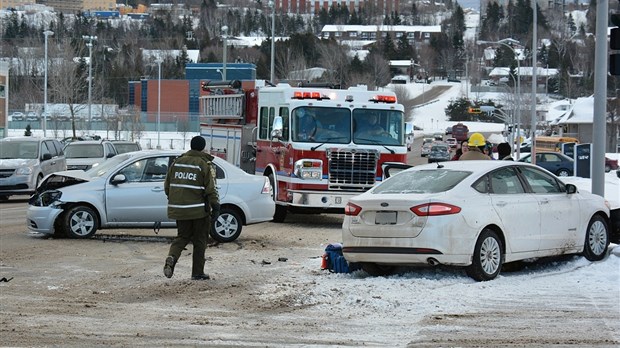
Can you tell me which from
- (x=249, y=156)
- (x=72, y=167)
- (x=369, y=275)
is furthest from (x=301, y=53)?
(x=369, y=275)

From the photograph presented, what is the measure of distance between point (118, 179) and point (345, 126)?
224 inches

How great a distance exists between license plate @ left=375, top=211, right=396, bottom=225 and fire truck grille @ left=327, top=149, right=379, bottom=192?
8888mm

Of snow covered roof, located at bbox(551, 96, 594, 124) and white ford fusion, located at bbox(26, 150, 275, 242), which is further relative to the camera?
snow covered roof, located at bbox(551, 96, 594, 124)

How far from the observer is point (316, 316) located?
35.1 ft

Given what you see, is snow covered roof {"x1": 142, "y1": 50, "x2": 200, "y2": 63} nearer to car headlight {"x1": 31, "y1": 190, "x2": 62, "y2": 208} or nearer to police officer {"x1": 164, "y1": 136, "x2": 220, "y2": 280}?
car headlight {"x1": 31, "y1": 190, "x2": 62, "y2": 208}

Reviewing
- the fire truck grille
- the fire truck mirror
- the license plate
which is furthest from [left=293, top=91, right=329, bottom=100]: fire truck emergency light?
the license plate

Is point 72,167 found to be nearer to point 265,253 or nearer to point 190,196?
point 265,253

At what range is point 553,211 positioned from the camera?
539 inches

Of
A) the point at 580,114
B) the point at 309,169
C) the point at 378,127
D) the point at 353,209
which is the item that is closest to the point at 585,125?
the point at 580,114

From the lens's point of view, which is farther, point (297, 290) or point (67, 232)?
point (67, 232)

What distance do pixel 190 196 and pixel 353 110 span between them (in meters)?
9.63

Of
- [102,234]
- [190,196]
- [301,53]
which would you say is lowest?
[102,234]

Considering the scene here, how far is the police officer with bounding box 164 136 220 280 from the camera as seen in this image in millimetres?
12969

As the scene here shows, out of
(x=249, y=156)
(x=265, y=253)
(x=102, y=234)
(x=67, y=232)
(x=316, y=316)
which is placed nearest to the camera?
(x=316, y=316)
